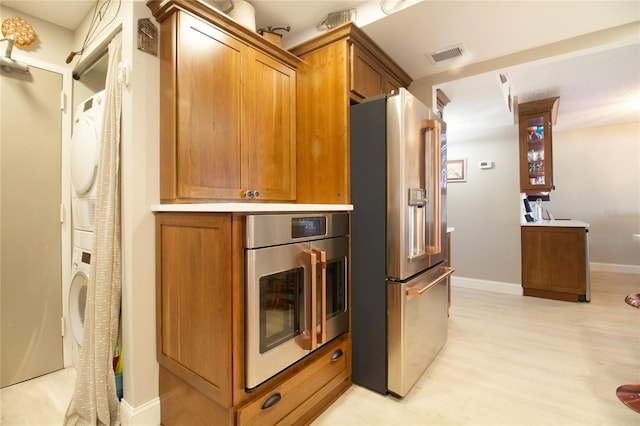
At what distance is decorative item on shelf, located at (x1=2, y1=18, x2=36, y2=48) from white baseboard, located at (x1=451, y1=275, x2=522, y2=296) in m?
5.20

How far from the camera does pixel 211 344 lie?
1.30m

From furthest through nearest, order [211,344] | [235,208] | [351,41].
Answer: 1. [351,41]
2. [211,344]
3. [235,208]

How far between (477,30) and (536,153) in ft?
8.68

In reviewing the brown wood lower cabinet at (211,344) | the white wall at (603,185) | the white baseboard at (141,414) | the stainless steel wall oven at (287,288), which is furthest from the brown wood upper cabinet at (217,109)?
the white wall at (603,185)

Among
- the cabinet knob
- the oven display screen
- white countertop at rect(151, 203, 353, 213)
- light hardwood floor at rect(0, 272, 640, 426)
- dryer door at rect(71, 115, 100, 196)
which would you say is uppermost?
dryer door at rect(71, 115, 100, 196)

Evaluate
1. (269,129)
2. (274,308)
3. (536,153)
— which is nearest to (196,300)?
(274,308)

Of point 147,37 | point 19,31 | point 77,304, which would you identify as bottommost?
point 77,304

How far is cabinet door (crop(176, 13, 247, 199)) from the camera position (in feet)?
5.03

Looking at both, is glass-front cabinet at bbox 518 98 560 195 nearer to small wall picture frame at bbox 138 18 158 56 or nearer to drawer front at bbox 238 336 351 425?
drawer front at bbox 238 336 351 425

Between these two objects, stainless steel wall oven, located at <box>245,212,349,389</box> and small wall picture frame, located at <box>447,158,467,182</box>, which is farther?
small wall picture frame, located at <box>447,158,467,182</box>

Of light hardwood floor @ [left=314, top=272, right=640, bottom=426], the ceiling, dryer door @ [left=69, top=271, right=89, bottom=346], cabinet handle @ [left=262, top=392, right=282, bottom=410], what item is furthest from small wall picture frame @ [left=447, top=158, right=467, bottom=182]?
dryer door @ [left=69, top=271, right=89, bottom=346]

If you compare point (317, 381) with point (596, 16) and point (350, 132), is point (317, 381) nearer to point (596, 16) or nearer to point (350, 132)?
point (350, 132)

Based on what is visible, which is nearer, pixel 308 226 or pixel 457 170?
pixel 308 226

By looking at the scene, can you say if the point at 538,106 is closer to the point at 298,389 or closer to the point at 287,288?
the point at 287,288
